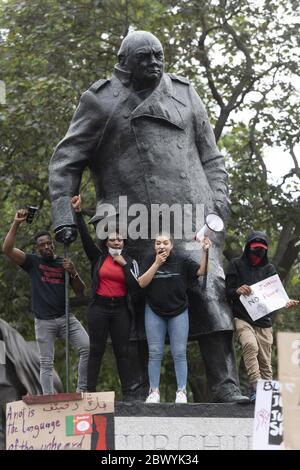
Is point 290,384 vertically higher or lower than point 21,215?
lower

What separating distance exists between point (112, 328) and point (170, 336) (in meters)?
0.47

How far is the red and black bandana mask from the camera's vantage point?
11.1 meters

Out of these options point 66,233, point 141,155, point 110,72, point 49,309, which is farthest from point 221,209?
point 110,72

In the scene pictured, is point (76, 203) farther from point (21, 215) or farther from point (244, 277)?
point (244, 277)

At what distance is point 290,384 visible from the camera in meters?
8.55

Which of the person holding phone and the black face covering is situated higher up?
the black face covering

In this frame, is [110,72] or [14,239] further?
[110,72]

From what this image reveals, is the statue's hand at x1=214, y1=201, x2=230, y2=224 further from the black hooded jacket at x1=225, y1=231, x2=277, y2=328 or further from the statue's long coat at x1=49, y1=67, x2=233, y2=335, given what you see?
the black hooded jacket at x1=225, y1=231, x2=277, y2=328

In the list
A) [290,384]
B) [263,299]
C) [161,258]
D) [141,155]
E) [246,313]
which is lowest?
[290,384]

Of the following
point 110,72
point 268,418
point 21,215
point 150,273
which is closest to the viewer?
point 268,418

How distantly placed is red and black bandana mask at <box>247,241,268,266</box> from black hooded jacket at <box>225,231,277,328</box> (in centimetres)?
3

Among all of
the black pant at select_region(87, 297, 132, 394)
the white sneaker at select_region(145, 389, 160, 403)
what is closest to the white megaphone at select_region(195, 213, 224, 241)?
the black pant at select_region(87, 297, 132, 394)

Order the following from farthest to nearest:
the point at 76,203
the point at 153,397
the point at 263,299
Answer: the point at 76,203 → the point at 263,299 → the point at 153,397

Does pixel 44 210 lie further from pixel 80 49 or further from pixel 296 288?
pixel 296 288
